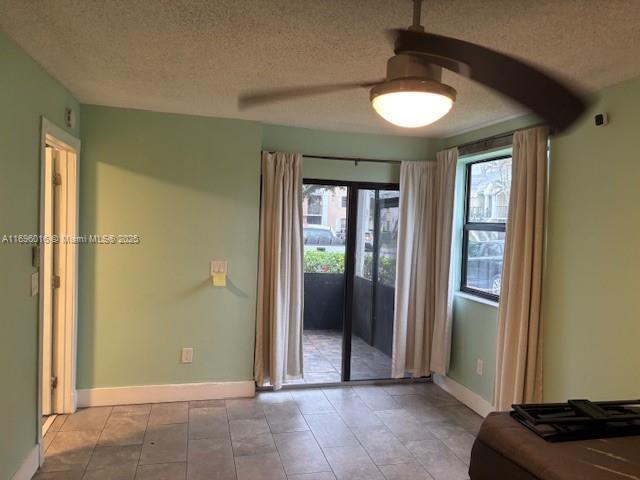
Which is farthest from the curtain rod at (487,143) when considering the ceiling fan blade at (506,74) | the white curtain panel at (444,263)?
the ceiling fan blade at (506,74)

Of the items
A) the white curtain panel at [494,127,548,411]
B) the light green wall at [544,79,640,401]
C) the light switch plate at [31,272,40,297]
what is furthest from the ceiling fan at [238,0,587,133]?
the light switch plate at [31,272,40,297]

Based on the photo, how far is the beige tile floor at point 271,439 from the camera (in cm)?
291

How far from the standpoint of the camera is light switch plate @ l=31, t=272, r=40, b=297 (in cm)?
268

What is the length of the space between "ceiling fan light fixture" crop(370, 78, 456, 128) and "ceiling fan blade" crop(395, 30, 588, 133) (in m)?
0.08

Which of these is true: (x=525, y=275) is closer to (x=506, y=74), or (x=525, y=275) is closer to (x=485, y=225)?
(x=485, y=225)

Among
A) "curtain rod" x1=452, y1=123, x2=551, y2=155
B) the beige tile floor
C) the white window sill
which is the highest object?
"curtain rod" x1=452, y1=123, x2=551, y2=155

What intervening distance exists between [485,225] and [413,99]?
273 cm

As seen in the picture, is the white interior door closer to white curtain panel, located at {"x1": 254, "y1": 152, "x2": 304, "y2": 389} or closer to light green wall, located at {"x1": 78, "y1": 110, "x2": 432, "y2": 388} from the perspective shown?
light green wall, located at {"x1": 78, "y1": 110, "x2": 432, "y2": 388}

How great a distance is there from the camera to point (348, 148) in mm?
4406

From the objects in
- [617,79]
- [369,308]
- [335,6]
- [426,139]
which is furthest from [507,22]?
[369,308]

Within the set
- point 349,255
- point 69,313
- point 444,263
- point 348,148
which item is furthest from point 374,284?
point 69,313

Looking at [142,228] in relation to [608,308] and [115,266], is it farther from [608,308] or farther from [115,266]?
[608,308]

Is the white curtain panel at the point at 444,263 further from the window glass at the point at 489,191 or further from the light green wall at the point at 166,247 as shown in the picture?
the light green wall at the point at 166,247

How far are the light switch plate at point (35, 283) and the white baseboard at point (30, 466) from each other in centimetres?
92
